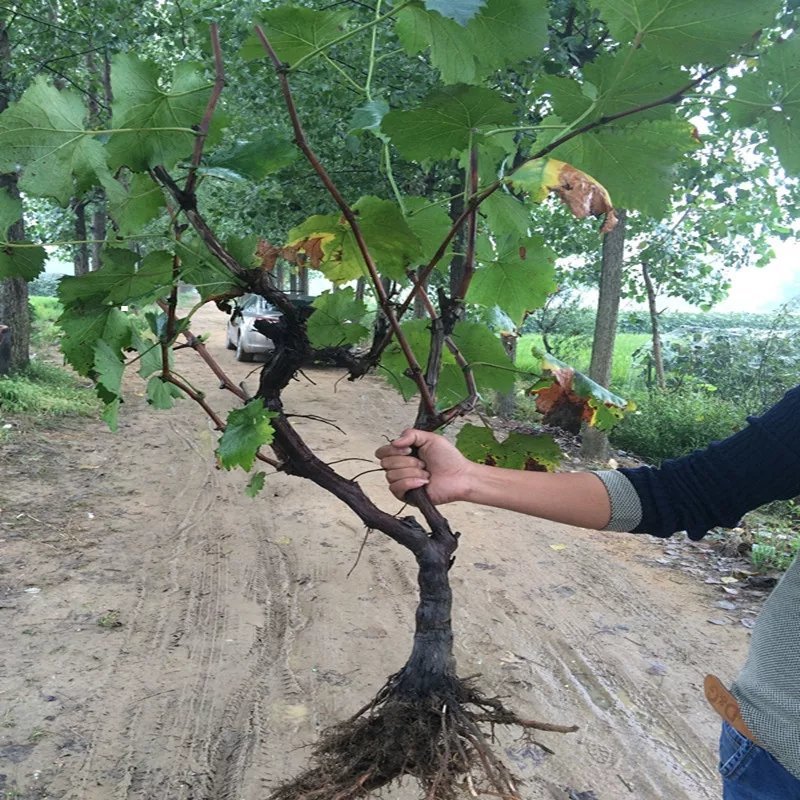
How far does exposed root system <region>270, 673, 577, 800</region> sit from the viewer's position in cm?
181

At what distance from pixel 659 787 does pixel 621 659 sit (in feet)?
3.13

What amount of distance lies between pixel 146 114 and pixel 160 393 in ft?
2.44

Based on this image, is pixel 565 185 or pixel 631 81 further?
pixel 565 185

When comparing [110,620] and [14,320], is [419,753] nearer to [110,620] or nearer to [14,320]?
[110,620]

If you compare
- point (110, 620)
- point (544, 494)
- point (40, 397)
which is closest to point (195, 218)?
point (544, 494)

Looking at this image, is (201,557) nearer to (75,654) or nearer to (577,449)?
(75,654)

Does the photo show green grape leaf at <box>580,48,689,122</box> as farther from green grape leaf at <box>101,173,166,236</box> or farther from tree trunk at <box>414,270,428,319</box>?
green grape leaf at <box>101,173,166,236</box>

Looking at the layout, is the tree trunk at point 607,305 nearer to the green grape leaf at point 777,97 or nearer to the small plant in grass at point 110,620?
the small plant in grass at point 110,620

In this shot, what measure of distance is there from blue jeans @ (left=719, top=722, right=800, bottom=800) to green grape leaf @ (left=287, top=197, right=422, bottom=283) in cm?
124

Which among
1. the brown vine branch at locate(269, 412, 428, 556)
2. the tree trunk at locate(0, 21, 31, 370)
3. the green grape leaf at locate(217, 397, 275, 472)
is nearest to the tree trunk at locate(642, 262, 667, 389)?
the tree trunk at locate(0, 21, 31, 370)

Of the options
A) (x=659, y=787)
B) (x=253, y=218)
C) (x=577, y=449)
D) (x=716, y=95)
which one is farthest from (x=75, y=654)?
(x=253, y=218)

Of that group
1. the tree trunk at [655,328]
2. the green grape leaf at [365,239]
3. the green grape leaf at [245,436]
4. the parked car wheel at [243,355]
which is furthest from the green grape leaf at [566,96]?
the parked car wheel at [243,355]

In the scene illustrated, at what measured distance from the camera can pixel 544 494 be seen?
1626mm

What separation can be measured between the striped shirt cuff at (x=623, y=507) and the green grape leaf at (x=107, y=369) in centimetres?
112
